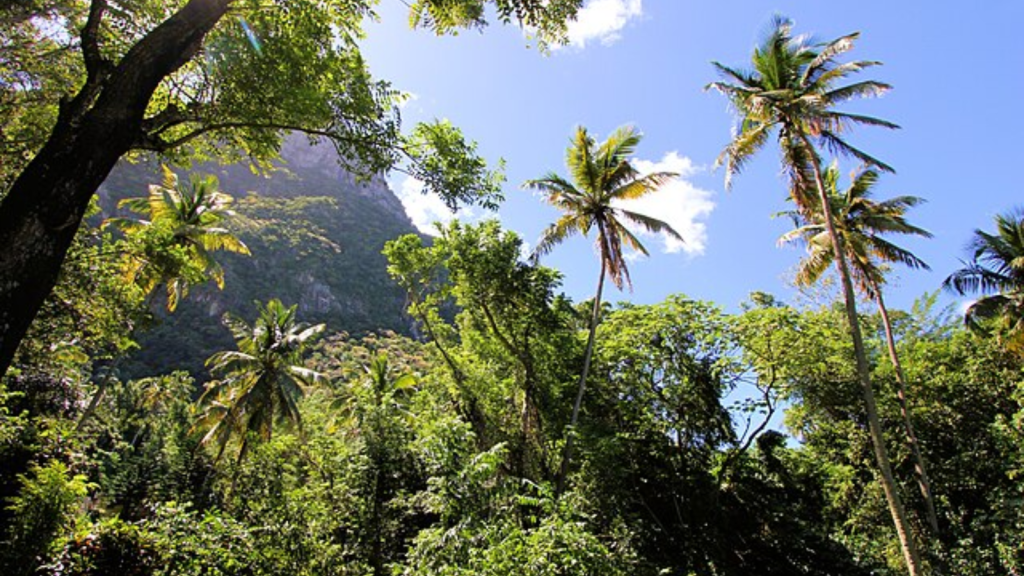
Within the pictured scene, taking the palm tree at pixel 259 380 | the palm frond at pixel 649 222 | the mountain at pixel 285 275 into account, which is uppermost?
the mountain at pixel 285 275

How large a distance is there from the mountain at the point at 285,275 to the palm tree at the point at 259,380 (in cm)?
2200

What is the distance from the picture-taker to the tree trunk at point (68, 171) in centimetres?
277

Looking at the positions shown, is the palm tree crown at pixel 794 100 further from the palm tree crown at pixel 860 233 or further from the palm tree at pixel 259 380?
the palm tree at pixel 259 380

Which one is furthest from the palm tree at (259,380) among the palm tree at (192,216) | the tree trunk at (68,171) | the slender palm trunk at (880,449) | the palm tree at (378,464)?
the slender palm trunk at (880,449)

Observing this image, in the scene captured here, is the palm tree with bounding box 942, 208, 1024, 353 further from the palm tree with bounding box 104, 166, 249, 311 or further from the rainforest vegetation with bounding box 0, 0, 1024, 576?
the palm tree with bounding box 104, 166, 249, 311

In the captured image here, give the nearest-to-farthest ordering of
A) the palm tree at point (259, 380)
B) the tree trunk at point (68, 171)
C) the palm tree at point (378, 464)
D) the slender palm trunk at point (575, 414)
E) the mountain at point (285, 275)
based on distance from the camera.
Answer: the tree trunk at point (68, 171) < the palm tree at point (378, 464) < the slender palm trunk at point (575, 414) < the palm tree at point (259, 380) < the mountain at point (285, 275)

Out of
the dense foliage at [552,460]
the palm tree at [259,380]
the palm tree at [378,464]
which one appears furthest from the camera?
the palm tree at [259,380]

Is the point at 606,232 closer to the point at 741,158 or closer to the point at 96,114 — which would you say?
the point at 741,158

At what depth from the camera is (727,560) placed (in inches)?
459

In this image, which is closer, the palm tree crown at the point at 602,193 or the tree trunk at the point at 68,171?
the tree trunk at the point at 68,171

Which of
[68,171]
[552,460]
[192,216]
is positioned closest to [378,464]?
[552,460]

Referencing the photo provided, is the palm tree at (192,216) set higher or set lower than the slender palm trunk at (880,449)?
higher

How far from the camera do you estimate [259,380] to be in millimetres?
18312

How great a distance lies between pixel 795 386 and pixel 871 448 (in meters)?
5.90
